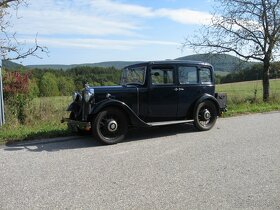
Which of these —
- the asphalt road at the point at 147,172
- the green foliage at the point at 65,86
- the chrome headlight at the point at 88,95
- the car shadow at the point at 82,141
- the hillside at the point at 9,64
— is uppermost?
the hillside at the point at 9,64

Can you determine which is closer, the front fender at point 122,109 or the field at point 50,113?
→ the front fender at point 122,109

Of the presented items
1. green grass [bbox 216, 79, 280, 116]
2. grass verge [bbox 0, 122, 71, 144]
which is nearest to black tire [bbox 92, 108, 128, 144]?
grass verge [bbox 0, 122, 71, 144]

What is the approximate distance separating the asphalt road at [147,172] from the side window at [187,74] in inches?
54.3

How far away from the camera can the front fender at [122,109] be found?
8.45 metres

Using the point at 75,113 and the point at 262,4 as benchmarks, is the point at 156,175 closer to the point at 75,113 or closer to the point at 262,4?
the point at 75,113

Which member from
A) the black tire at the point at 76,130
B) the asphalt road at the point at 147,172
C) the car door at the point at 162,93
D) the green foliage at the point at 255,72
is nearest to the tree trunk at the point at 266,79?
the green foliage at the point at 255,72

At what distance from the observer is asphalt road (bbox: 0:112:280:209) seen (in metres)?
5.09

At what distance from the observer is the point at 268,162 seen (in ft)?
22.6

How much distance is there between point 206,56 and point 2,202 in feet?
44.5

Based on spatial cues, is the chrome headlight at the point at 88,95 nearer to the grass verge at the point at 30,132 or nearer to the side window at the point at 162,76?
the grass verge at the point at 30,132

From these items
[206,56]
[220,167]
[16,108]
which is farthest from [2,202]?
[206,56]

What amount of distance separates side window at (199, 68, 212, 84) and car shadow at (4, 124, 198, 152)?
1255 mm

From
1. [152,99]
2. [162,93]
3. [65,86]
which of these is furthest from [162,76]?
[65,86]

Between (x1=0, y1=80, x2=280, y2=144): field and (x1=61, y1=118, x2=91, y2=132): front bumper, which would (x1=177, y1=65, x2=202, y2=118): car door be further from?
(x1=0, y1=80, x2=280, y2=144): field
